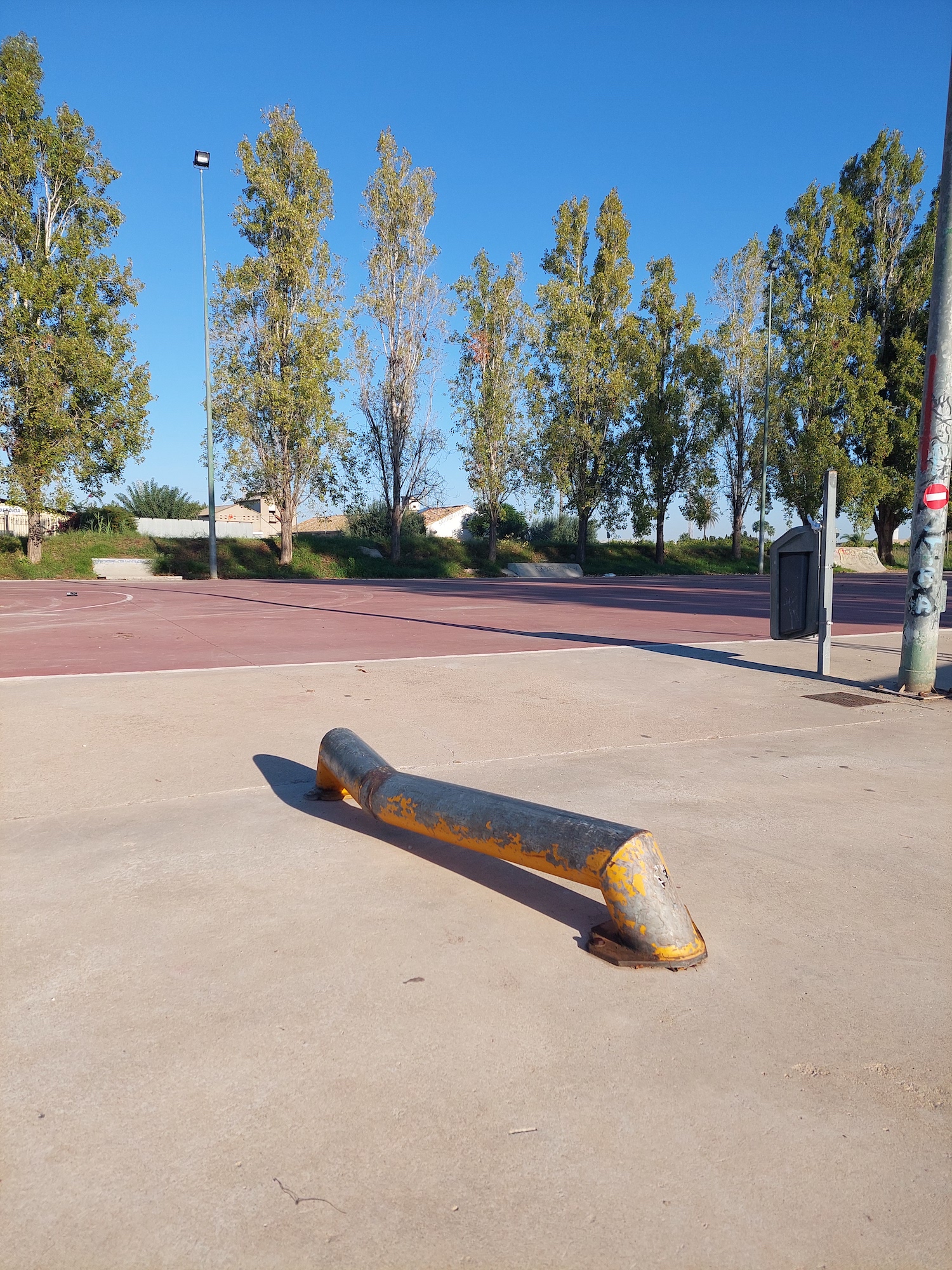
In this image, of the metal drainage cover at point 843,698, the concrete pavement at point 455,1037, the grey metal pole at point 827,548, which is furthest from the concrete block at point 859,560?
the concrete pavement at point 455,1037

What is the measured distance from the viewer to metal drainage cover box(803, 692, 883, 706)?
749 cm

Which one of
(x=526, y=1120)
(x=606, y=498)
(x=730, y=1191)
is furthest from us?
(x=606, y=498)

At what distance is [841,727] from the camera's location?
6.54m

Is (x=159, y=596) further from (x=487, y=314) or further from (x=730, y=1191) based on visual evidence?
(x=487, y=314)

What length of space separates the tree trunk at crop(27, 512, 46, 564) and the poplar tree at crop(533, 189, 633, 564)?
2133cm

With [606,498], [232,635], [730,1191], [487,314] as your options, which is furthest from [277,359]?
[730,1191]

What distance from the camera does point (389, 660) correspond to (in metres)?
9.27

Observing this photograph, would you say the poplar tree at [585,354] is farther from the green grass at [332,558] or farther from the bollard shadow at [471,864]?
the bollard shadow at [471,864]

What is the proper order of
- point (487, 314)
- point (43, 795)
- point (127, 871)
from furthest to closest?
point (487, 314) → point (43, 795) → point (127, 871)

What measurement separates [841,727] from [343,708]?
390 cm

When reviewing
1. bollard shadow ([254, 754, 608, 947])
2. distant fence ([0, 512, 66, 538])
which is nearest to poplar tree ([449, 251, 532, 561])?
distant fence ([0, 512, 66, 538])

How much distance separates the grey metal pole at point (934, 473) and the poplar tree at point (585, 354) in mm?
32285

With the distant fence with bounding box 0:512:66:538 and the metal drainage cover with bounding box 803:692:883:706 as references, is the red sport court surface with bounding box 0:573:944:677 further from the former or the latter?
the distant fence with bounding box 0:512:66:538

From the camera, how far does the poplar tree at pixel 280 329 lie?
3272cm
